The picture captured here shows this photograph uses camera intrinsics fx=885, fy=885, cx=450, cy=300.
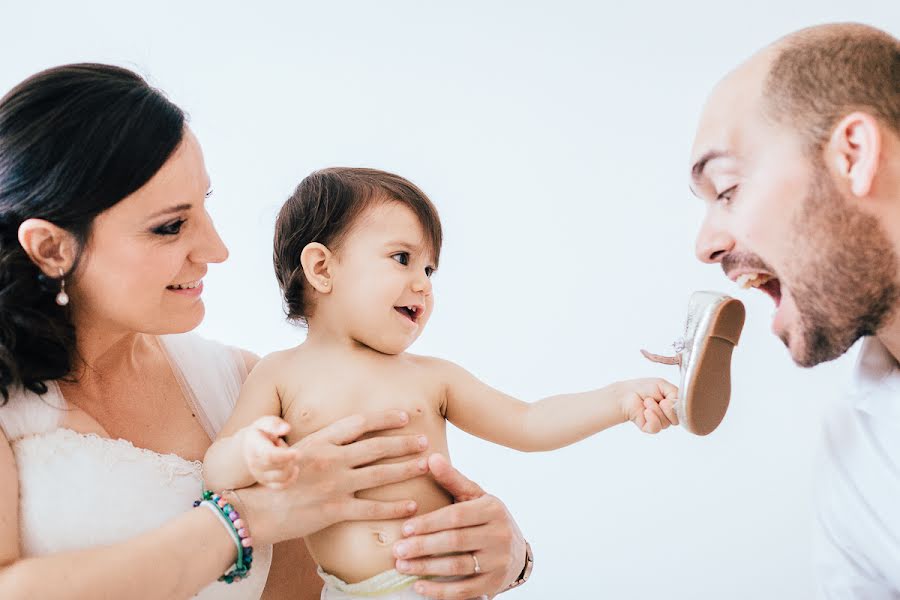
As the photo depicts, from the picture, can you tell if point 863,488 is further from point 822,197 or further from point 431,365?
point 431,365

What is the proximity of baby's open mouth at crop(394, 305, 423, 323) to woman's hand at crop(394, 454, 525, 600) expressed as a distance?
0.29 metres

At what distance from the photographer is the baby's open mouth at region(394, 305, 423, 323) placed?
1.71m

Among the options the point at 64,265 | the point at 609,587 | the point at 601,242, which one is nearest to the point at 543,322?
the point at 601,242

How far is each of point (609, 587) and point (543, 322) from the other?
870mm

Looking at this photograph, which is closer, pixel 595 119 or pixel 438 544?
pixel 438 544

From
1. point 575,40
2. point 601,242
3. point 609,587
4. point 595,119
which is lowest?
point 609,587

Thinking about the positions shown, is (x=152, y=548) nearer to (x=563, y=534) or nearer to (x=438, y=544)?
(x=438, y=544)

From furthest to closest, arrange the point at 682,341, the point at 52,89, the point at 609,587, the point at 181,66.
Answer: the point at 181,66
the point at 609,587
the point at 682,341
the point at 52,89

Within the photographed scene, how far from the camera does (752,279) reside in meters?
1.61

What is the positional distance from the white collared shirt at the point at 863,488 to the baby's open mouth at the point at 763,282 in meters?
0.20

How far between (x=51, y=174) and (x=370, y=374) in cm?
65

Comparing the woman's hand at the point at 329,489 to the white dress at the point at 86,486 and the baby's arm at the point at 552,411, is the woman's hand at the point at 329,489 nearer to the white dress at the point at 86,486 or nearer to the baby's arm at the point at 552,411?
the white dress at the point at 86,486

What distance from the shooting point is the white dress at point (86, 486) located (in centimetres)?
143

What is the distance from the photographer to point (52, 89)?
4.89ft
